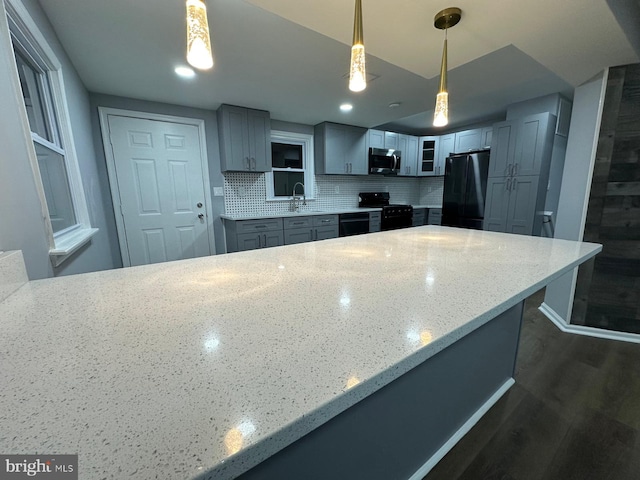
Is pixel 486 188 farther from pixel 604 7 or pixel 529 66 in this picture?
pixel 604 7

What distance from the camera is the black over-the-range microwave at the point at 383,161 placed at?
4.36 m

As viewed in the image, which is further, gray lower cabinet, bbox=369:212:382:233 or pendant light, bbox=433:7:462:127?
gray lower cabinet, bbox=369:212:382:233

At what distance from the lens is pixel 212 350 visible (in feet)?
1.66

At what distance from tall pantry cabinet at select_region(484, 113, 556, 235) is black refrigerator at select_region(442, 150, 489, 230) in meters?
0.16

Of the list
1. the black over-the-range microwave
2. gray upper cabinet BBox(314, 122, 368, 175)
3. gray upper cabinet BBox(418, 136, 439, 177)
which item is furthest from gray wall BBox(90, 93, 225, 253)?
gray upper cabinet BBox(418, 136, 439, 177)

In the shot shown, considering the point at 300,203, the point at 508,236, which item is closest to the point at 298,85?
the point at 300,203

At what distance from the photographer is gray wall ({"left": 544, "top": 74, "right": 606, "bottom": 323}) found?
2.01 meters

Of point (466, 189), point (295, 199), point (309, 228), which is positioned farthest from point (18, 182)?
point (466, 189)

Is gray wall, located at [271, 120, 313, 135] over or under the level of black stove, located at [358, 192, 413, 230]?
over

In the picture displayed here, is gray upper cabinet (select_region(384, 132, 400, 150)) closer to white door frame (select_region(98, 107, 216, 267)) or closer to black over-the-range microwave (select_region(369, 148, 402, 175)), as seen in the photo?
black over-the-range microwave (select_region(369, 148, 402, 175))

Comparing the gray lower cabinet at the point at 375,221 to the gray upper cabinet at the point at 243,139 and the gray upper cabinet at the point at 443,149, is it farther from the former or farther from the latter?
the gray upper cabinet at the point at 243,139

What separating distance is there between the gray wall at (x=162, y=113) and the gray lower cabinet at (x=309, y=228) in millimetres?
928

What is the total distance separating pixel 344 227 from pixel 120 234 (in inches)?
114

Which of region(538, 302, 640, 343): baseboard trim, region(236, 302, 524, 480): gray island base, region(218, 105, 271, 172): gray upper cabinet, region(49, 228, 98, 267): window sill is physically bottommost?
region(538, 302, 640, 343): baseboard trim
